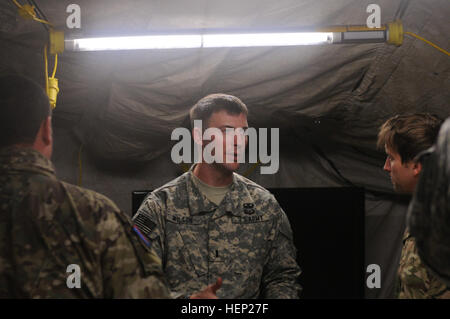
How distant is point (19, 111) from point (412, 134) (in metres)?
1.48

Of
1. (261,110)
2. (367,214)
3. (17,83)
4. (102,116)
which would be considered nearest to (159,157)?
(102,116)

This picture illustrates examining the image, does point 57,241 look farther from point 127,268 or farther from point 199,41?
point 199,41

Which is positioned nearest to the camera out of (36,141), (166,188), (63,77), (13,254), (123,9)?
(13,254)

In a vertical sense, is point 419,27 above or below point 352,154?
above

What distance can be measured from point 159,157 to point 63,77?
1032 mm

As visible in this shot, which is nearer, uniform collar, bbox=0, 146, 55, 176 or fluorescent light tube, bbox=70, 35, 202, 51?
uniform collar, bbox=0, 146, 55, 176

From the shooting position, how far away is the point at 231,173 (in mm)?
2479

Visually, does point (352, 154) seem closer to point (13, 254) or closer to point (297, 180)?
point (297, 180)

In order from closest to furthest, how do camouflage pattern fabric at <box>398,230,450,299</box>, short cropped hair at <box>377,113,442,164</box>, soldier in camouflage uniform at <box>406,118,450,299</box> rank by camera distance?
1. soldier in camouflage uniform at <box>406,118,450,299</box>
2. camouflage pattern fabric at <box>398,230,450,299</box>
3. short cropped hair at <box>377,113,442,164</box>

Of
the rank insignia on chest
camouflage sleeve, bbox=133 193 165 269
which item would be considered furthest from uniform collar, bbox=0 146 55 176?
the rank insignia on chest

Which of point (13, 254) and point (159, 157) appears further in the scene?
point (159, 157)

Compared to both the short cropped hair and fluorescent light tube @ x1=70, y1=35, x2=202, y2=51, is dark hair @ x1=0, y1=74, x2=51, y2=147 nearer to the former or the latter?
fluorescent light tube @ x1=70, y1=35, x2=202, y2=51

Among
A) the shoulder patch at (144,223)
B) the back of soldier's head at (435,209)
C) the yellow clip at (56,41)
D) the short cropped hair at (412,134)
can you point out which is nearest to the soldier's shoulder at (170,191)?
the shoulder patch at (144,223)

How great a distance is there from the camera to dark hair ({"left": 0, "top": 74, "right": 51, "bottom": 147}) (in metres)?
1.49
